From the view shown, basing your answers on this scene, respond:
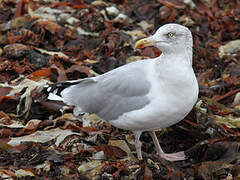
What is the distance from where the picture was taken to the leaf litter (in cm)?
349

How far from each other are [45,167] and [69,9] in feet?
10.6

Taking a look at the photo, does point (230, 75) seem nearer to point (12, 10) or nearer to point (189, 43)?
point (189, 43)

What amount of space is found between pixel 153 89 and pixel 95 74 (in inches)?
57.5

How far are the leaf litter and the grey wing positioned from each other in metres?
0.27

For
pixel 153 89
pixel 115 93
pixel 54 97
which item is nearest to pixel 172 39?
pixel 153 89

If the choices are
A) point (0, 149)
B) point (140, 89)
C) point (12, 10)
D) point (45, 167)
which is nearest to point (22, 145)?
point (0, 149)

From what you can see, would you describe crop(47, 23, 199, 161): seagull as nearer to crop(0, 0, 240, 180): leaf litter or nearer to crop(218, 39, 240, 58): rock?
crop(0, 0, 240, 180): leaf litter

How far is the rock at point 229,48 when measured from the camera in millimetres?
5474

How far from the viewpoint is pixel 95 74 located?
484cm

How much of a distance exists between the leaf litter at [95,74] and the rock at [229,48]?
1 cm

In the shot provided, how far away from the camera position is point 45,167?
11.1 ft

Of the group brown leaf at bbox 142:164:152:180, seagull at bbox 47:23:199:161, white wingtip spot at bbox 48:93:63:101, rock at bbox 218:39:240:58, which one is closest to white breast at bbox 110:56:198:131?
seagull at bbox 47:23:199:161

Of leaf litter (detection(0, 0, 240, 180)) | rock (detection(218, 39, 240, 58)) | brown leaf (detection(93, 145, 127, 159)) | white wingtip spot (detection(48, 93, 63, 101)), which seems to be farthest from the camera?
rock (detection(218, 39, 240, 58))

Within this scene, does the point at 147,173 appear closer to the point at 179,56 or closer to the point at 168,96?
the point at 168,96
